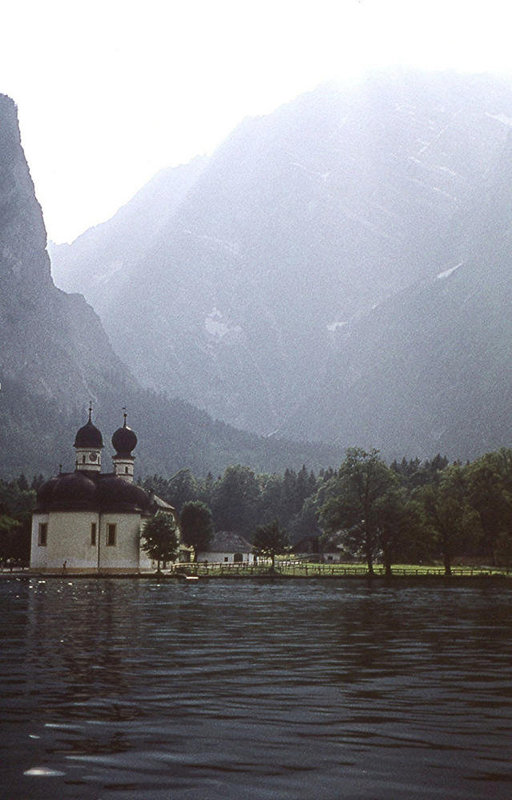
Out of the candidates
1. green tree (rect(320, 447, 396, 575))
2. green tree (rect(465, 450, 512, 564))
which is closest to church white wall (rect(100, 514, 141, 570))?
green tree (rect(320, 447, 396, 575))

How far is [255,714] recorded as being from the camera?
1966 cm

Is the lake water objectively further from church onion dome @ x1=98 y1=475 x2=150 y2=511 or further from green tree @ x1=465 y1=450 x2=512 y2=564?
church onion dome @ x1=98 y1=475 x2=150 y2=511

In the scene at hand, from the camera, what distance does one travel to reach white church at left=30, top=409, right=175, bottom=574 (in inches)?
5861

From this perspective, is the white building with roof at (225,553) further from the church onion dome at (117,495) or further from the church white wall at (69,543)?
the church white wall at (69,543)

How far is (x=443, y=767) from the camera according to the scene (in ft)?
49.1

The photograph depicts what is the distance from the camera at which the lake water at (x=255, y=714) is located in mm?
14000

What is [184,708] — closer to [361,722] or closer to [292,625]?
[361,722]

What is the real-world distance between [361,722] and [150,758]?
4.89m

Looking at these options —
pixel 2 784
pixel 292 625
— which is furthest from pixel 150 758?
pixel 292 625

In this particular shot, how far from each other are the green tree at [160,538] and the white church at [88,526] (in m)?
6.76

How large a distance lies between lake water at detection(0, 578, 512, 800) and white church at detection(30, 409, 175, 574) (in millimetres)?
107791

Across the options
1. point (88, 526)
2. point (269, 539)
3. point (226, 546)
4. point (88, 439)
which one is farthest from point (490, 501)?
point (226, 546)

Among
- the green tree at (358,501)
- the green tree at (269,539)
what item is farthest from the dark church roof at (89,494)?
the green tree at (358,501)

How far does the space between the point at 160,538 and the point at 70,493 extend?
16.4 metres
